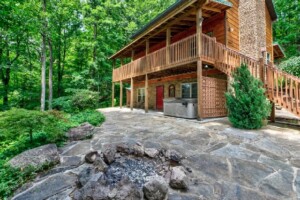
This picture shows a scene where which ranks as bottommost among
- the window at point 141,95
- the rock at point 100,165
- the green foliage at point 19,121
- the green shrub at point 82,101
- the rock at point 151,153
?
the rock at point 100,165

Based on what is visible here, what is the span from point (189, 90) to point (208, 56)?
11.0 ft

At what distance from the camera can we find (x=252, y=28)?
1093cm

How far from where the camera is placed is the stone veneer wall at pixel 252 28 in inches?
427

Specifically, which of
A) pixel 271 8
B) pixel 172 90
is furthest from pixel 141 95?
pixel 271 8

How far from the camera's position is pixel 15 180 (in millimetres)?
2684

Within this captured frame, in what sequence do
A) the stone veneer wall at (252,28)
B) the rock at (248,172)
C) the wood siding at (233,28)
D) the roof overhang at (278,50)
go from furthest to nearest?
the roof overhang at (278,50) < the stone veneer wall at (252,28) < the wood siding at (233,28) < the rock at (248,172)

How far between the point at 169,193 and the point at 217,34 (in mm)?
9613

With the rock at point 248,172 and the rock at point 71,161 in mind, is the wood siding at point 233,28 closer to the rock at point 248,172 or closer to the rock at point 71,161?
the rock at point 248,172

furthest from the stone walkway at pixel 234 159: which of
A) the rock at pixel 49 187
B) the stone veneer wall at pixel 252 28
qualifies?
the stone veneer wall at pixel 252 28

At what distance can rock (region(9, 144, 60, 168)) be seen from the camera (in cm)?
307

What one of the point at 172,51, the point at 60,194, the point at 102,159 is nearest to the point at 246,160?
the point at 102,159

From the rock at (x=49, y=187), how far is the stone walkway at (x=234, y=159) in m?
1.54

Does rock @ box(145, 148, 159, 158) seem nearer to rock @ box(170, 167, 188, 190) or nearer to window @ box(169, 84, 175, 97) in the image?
rock @ box(170, 167, 188, 190)

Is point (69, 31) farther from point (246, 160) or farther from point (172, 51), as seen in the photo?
point (246, 160)
